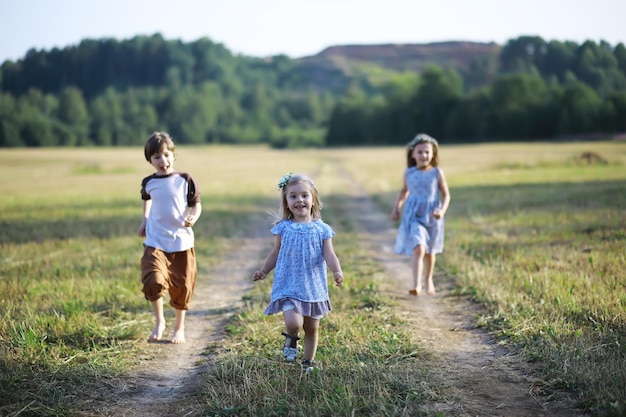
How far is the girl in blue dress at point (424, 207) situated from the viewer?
793cm

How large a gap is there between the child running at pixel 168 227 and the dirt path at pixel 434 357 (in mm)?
398

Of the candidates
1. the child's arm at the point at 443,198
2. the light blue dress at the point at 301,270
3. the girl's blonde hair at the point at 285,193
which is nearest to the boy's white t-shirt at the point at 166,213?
the girl's blonde hair at the point at 285,193


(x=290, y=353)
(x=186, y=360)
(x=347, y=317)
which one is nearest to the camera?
(x=290, y=353)

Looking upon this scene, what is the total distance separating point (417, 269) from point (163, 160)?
3413 millimetres

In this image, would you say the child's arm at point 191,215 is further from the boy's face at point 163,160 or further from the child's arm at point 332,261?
the child's arm at point 332,261

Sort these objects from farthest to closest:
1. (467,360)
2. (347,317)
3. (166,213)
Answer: (347,317)
(166,213)
(467,360)

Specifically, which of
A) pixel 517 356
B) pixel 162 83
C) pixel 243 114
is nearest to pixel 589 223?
pixel 517 356

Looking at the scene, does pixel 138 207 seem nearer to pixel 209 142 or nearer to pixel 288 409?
pixel 288 409

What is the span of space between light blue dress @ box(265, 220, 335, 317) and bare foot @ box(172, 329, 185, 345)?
1.35 m

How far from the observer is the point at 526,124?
8225 cm

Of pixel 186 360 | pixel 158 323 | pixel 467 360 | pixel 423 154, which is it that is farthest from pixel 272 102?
pixel 467 360

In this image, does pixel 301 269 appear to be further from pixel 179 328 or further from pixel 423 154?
pixel 423 154

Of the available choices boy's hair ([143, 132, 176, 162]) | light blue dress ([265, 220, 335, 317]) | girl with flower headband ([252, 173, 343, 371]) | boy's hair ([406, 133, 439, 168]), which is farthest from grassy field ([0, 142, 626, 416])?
boy's hair ([143, 132, 176, 162])

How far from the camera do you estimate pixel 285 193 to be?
5.11 meters
